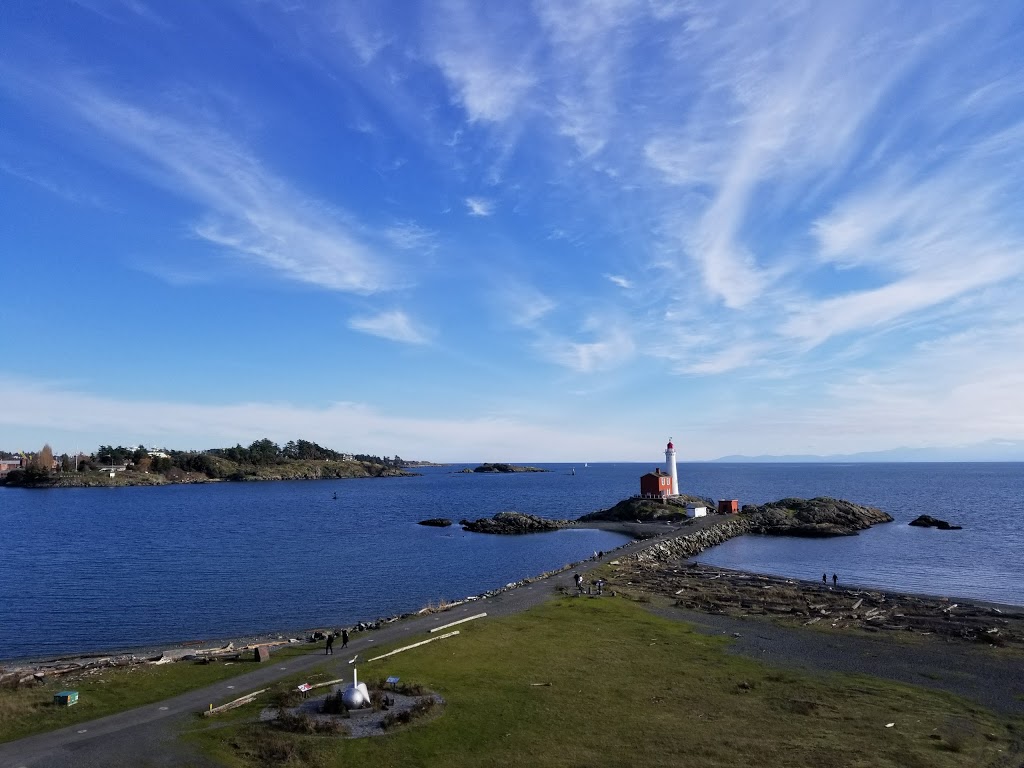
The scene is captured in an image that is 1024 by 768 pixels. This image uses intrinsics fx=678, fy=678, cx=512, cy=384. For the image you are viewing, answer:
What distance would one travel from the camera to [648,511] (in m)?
118

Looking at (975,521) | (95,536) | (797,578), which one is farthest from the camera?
(975,521)

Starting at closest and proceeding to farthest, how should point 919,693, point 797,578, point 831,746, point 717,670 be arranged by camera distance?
point 831,746 < point 919,693 < point 717,670 < point 797,578

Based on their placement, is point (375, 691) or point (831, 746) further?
point (375, 691)

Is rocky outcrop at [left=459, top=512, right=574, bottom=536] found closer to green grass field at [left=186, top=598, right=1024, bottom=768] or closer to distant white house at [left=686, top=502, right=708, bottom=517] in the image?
distant white house at [left=686, top=502, right=708, bottom=517]

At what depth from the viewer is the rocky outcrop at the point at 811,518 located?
107 m

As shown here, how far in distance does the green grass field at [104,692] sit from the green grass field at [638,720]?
5003 mm

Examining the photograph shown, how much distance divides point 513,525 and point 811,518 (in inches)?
1999

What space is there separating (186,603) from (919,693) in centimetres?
5417

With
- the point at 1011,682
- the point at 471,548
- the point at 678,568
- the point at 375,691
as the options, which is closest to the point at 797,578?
the point at 678,568

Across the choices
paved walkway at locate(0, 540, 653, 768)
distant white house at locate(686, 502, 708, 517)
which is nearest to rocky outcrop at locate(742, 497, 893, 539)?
distant white house at locate(686, 502, 708, 517)

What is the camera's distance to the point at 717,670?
34031 millimetres

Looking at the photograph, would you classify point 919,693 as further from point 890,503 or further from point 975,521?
point 890,503

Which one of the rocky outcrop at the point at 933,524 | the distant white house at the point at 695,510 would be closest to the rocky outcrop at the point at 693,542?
the distant white house at the point at 695,510

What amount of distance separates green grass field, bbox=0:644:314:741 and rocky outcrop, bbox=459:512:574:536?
7637cm
